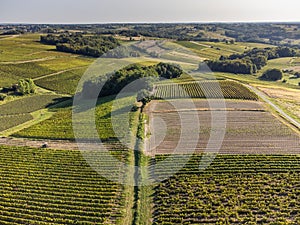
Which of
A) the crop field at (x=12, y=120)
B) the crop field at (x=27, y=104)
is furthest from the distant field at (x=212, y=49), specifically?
the crop field at (x=12, y=120)

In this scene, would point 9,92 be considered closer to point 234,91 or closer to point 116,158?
point 116,158

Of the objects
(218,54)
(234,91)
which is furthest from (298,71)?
(234,91)

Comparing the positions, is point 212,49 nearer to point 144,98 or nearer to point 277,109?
point 277,109

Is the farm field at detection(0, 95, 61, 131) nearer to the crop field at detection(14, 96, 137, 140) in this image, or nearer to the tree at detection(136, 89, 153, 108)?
the crop field at detection(14, 96, 137, 140)

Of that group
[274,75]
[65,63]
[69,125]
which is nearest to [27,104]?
[69,125]

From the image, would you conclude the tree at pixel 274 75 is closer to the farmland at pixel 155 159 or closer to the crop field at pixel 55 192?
the farmland at pixel 155 159
